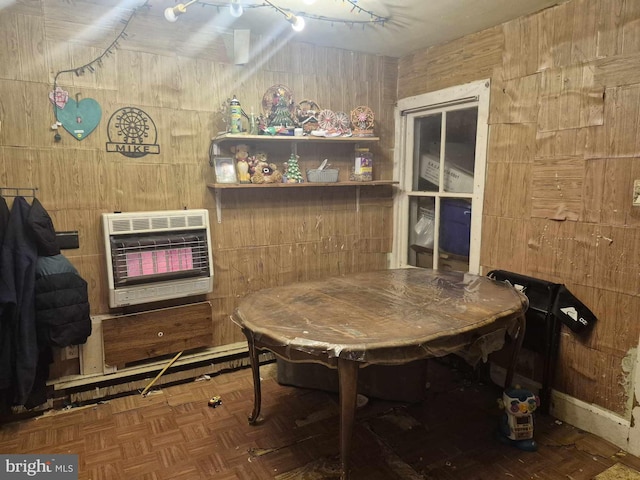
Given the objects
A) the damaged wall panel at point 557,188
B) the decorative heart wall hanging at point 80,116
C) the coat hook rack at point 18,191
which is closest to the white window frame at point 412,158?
the damaged wall panel at point 557,188

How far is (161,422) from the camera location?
2.39m

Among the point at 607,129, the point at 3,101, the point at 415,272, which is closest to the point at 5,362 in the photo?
the point at 3,101

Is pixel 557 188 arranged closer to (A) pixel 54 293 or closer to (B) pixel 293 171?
(B) pixel 293 171

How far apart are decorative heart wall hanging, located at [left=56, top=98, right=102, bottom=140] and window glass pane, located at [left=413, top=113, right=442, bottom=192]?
7.66 ft

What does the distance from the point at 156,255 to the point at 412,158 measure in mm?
2149

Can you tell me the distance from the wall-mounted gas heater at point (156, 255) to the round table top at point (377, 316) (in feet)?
2.20

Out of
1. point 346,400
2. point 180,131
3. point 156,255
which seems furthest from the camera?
point 180,131

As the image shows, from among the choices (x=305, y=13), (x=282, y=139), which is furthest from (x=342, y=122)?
(x=305, y=13)

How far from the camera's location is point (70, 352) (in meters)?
2.58

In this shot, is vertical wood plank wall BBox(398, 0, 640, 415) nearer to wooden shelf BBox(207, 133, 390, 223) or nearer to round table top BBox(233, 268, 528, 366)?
round table top BBox(233, 268, 528, 366)

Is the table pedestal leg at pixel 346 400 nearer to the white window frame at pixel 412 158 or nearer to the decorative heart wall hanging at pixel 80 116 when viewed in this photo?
the white window frame at pixel 412 158

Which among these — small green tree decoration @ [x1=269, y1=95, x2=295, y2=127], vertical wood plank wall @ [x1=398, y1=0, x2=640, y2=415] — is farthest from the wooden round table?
small green tree decoration @ [x1=269, y1=95, x2=295, y2=127]

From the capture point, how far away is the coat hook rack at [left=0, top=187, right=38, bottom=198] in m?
2.36

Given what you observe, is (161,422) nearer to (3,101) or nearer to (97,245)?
(97,245)
